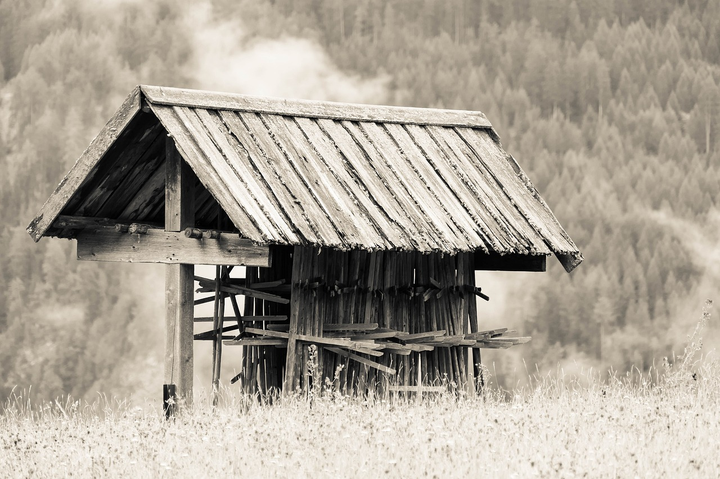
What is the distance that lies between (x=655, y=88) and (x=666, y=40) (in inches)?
109

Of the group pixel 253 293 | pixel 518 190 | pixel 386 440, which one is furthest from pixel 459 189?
pixel 386 440

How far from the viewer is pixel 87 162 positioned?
13.1m

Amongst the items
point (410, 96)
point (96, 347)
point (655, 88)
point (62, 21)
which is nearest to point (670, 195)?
point (655, 88)

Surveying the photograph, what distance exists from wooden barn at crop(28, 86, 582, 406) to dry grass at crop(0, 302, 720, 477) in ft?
4.91

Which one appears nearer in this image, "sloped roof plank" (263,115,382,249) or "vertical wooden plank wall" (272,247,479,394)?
"sloped roof plank" (263,115,382,249)

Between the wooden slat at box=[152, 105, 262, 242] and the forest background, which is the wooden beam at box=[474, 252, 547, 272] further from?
the forest background

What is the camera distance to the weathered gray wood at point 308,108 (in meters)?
13.2

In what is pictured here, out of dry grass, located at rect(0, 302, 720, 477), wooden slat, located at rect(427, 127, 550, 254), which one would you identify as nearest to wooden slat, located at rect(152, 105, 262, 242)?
Result: dry grass, located at rect(0, 302, 720, 477)

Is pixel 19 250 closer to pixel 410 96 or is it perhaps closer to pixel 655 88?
pixel 410 96

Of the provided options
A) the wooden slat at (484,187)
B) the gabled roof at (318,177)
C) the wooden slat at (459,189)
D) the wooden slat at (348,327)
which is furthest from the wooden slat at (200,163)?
the wooden slat at (484,187)

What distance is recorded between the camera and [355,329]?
13.8 m

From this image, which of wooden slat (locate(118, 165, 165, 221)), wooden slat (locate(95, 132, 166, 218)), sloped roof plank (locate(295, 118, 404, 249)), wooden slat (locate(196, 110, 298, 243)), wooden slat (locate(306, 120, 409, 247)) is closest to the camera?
wooden slat (locate(196, 110, 298, 243))

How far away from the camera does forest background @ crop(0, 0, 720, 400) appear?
147 feet

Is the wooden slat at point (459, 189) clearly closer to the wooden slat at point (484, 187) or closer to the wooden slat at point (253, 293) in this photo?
the wooden slat at point (484, 187)
